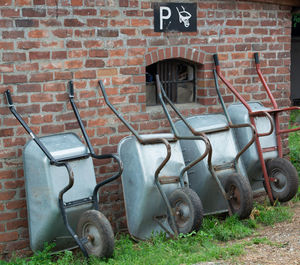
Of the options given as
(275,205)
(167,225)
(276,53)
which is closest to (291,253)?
(167,225)

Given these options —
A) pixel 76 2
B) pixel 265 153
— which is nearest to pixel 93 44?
pixel 76 2

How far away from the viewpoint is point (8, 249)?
4.98 m

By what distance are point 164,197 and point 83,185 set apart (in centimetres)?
74

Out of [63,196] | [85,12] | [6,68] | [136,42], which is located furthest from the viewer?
[136,42]

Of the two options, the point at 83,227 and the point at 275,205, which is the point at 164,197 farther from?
the point at 275,205

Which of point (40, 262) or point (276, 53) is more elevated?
point (276, 53)

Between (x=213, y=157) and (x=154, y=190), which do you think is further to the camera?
(x=213, y=157)

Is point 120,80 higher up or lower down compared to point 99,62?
lower down

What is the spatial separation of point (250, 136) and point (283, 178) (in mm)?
566

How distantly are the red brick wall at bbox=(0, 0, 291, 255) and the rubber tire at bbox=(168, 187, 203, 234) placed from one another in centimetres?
76

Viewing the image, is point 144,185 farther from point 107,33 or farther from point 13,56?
point 13,56

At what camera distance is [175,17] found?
5.91 metres

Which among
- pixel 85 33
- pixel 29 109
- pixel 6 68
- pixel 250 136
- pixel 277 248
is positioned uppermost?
pixel 85 33

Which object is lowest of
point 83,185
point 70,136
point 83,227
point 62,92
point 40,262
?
point 40,262
